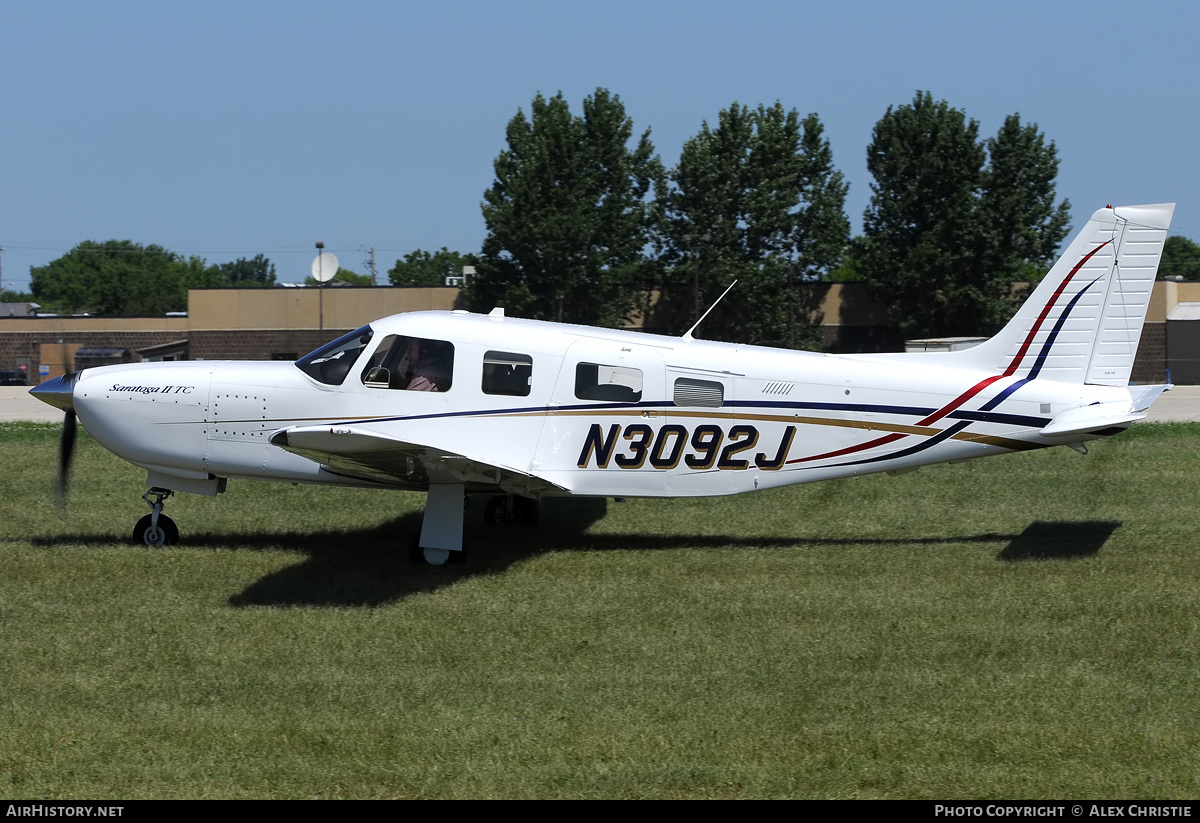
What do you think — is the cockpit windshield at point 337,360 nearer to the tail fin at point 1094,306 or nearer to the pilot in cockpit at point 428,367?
the pilot in cockpit at point 428,367

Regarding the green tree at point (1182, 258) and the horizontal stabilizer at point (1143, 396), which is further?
the green tree at point (1182, 258)

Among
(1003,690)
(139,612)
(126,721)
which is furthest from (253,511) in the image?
(1003,690)

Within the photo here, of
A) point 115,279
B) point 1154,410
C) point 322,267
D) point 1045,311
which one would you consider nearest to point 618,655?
point 1045,311

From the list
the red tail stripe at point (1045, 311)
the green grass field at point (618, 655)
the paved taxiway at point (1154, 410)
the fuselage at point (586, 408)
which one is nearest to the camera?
the green grass field at point (618, 655)

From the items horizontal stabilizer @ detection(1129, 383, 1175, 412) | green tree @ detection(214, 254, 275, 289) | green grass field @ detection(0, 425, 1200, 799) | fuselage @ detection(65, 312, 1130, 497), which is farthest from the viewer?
green tree @ detection(214, 254, 275, 289)

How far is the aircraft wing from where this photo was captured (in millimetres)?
8016

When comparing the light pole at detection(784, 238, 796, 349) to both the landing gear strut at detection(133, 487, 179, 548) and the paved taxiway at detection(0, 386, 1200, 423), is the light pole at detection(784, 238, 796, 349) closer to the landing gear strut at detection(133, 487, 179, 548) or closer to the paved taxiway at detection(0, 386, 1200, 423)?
the paved taxiway at detection(0, 386, 1200, 423)

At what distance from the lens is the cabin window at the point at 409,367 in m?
9.85

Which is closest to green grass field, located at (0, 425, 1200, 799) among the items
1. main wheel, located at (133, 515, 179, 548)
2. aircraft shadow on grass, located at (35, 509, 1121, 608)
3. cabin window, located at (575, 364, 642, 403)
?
aircraft shadow on grass, located at (35, 509, 1121, 608)

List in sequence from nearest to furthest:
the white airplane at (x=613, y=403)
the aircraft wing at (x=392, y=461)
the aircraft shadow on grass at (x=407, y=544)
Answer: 1. the aircraft wing at (x=392, y=461)
2. the aircraft shadow on grass at (x=407, y=544)
3. the white airplane at (x=613, y=403)

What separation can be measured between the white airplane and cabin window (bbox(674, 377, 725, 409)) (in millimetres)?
18

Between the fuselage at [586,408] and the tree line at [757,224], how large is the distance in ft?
104

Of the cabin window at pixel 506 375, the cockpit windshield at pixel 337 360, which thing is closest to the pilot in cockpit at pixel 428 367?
the cabin window at pixel 506 375

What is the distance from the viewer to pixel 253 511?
12.4m
